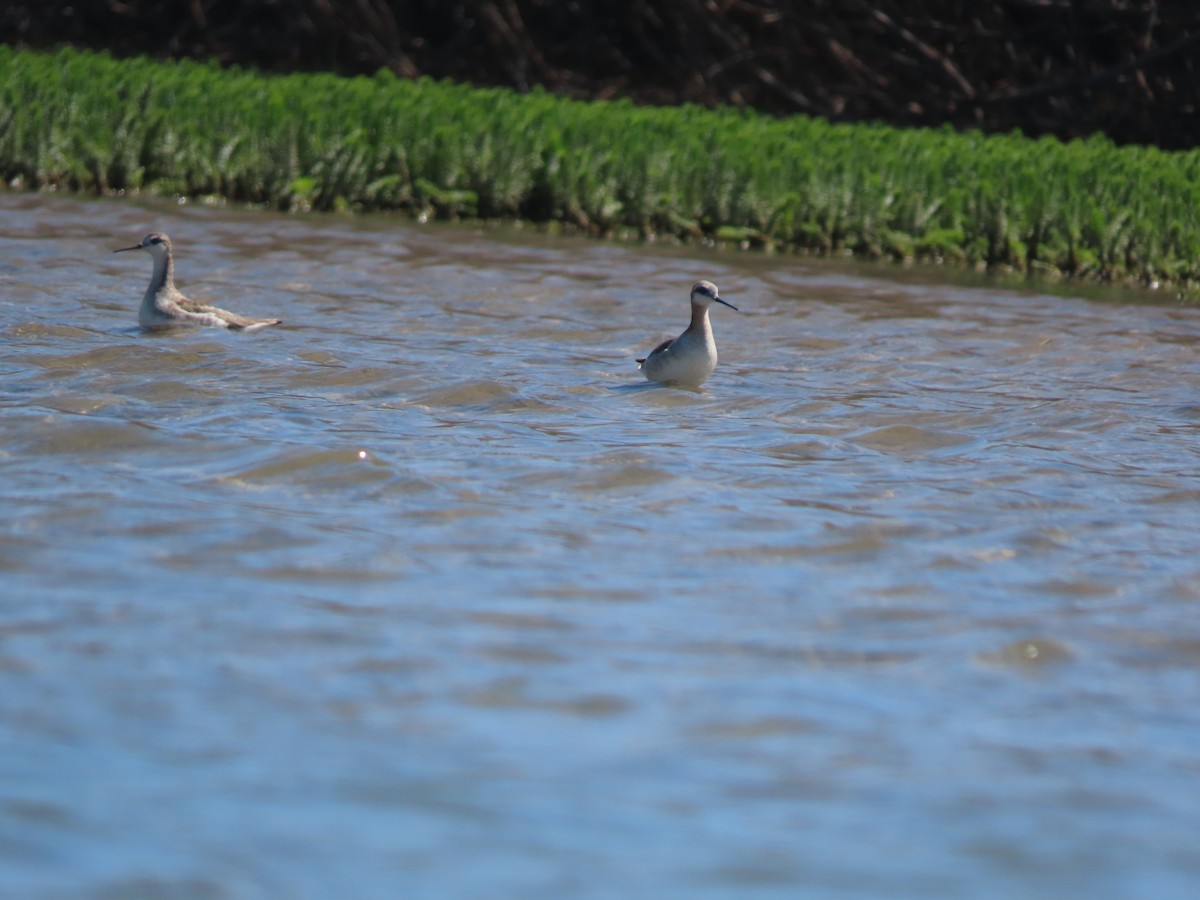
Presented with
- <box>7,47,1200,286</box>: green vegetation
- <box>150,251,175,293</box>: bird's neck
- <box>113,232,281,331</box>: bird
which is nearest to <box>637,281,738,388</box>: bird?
<box>113,232,281,331</box>: bird

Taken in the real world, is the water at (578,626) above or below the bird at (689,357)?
below

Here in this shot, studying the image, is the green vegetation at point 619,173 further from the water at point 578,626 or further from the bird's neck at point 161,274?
the bird's neck at point 161,274

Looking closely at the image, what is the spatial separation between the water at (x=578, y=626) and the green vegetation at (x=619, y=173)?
555cm

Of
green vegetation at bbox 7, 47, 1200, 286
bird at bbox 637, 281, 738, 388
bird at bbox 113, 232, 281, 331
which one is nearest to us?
bird at bbox 637, 281, 738, 388

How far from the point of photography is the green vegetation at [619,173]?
15.5 meters

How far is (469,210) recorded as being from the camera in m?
16.7

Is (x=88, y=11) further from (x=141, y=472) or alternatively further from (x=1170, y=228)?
(x=141, y=472)

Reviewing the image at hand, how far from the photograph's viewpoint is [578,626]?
5270 mm

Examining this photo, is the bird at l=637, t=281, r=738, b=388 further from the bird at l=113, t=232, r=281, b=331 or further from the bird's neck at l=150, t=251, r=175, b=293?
the bird's neck at l=150, t=251, r=175, b=293

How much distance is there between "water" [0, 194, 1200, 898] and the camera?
393 cm

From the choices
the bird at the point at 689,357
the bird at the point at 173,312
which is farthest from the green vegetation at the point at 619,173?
the bird at the point at 689,357

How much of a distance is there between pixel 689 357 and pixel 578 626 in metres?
4.26

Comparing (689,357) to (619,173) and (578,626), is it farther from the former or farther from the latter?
(619,173)

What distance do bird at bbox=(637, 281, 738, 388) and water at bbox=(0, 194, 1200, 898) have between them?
0.19m
